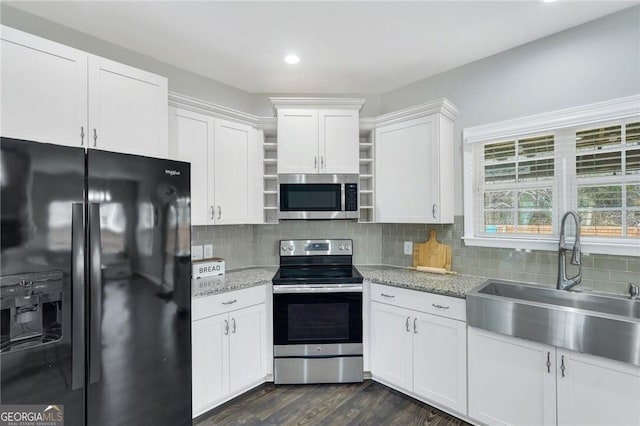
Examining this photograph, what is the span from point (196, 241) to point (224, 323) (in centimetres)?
84

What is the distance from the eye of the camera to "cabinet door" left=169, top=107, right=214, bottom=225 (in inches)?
91.4

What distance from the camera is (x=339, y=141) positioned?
2.82m

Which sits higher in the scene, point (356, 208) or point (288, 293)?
point (356, 208)

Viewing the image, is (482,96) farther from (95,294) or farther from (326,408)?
(95,294)

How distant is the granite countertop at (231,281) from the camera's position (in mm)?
2175

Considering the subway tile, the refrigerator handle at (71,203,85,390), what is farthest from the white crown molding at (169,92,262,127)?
the subway tile

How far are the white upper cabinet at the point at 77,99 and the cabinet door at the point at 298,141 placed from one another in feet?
3.31

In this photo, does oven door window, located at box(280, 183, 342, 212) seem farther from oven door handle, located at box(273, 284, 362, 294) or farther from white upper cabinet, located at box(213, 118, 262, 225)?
oven door handle, located at box(273, 284, 362, 294)

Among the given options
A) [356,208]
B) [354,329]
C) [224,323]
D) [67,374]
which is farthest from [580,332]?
[67,374]

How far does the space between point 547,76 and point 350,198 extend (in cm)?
177

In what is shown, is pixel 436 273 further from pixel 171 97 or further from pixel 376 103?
pixel 171 97

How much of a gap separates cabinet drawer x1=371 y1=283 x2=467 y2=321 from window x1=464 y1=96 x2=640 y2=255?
725 millimetres

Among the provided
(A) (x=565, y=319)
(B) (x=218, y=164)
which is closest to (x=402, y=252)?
(A) (x=565, y=319)

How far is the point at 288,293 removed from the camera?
2.49 meters
